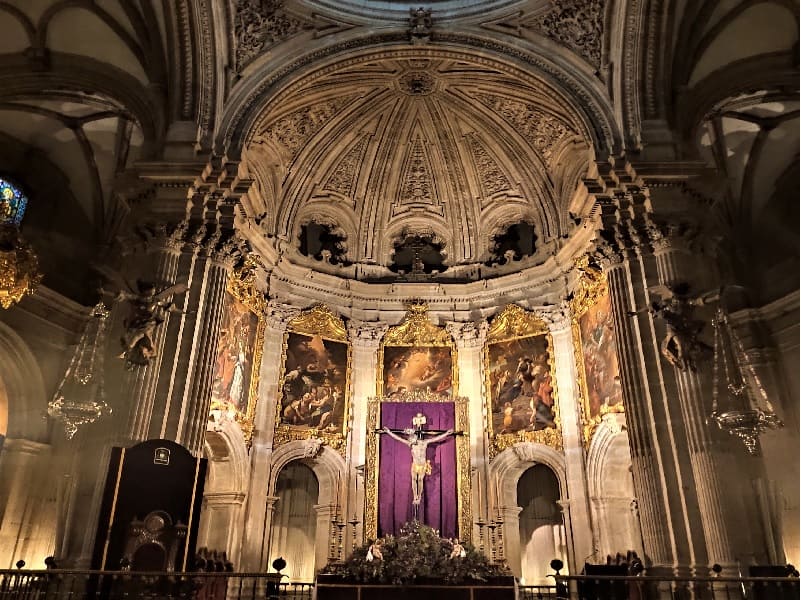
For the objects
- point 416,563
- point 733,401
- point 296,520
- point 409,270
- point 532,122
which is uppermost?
point 532,122

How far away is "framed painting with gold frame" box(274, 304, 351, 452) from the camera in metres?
15.0

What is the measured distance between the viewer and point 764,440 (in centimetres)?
1157

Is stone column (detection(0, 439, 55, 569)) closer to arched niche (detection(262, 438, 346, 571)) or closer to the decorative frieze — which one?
arched niche (detection(262, 438, 346, 571))

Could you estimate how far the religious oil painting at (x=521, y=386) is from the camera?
15.0 meters

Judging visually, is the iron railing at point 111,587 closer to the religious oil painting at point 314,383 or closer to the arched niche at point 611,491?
the religious oil painting at point 314,383

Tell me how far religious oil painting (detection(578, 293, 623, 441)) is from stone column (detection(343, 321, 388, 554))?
517 cm

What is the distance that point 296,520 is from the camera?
52.2 feet

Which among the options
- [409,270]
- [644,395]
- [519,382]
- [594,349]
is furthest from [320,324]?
[644,395]

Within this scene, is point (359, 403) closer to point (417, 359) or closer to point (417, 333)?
point (417, 359)

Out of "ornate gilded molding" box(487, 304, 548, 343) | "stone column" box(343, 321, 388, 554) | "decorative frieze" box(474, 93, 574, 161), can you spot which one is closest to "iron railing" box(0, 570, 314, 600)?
"stone column" box(343, 321, 388, 554)

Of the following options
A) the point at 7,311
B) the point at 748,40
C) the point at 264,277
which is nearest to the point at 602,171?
the point at 748,40

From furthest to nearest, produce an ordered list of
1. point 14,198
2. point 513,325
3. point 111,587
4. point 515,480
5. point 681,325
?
point 513,325
point 515,480
point 14,198
point 681,325
point 111,587

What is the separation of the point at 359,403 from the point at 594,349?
582 centimetres

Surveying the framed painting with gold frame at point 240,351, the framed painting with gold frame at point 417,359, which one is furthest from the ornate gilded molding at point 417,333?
the framed painting with gold frame at point 240,351
